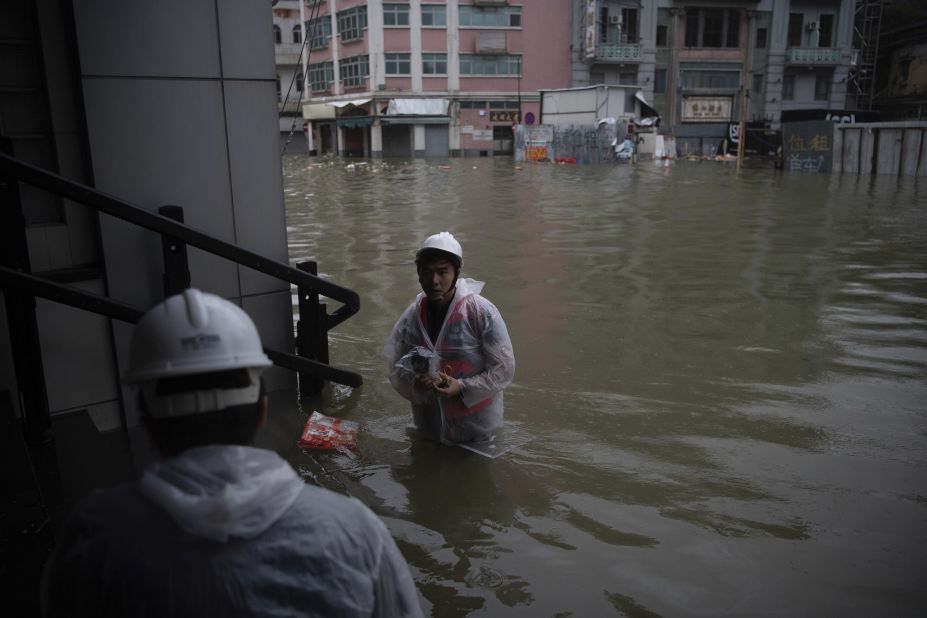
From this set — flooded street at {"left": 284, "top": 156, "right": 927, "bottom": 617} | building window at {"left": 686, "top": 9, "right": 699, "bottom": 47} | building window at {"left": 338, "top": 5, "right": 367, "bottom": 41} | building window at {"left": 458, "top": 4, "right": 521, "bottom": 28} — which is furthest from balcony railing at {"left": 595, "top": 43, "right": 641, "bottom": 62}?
flooded street at {"left": 284, "top": 156, "right": 927, "bottom": 617}

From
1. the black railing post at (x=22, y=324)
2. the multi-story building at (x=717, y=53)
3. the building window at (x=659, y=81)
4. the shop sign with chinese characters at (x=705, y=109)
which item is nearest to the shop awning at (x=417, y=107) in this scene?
the multi-story building at (x=717, y=53)

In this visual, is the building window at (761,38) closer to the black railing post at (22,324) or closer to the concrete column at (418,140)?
the concrete column at (418,140)

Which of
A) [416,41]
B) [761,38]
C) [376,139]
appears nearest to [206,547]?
[376,139]

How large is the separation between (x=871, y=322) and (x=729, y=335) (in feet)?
5.38

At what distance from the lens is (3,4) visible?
12.8 feet

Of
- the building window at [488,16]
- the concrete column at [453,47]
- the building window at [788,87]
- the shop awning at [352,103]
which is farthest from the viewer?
the shop awning at [352,103]

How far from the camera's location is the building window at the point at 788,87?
163ft

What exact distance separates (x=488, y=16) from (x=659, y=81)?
12.6m

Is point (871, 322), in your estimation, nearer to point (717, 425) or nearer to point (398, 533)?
point (717, 425)

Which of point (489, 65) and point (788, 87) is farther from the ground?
point (489, 65)

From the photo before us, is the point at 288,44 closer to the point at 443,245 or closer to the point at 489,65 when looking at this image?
the point at 489,65

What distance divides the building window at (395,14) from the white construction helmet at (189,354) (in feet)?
167

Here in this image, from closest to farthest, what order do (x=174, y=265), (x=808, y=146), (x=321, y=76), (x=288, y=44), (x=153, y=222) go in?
1. (x=153, y=222)
2. (x=174, y=265)
3. (x=808, y=146)
4. (x=321, y=76)
5. (x=288, y=44)

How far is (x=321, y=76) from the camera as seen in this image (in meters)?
56.5
